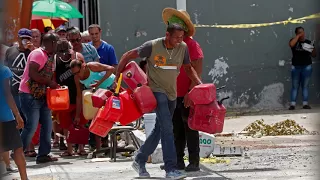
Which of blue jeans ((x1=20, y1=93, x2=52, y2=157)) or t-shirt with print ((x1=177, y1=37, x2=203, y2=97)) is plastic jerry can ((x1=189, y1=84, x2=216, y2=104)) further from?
blue jeans ((x1=20, y1=93, x2=52, y2=157))

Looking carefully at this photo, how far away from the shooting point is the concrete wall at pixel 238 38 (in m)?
15.8

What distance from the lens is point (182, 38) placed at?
8.37 m

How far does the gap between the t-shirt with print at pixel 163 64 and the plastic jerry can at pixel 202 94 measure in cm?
21

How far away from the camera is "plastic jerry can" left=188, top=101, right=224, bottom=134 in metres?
8.55

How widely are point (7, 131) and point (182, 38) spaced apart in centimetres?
214

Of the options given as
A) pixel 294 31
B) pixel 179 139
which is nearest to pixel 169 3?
pixel 294 31

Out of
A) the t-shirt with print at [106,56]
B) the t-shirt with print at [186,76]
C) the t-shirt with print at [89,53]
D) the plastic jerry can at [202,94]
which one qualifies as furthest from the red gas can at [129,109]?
the t-shirt with print at [106,56]

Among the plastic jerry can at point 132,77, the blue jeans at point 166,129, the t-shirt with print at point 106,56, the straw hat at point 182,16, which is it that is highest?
the straw hat at point 182,16

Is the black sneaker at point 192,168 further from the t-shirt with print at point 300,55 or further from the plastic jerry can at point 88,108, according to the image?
the t-shirt with print at point 300,55

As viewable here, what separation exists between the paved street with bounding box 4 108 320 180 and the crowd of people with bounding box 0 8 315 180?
310mm

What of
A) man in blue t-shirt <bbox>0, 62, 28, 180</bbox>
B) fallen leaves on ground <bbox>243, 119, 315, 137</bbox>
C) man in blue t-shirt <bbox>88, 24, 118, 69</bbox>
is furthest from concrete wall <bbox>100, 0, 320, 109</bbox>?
man in blue t-shirt <bbox>0, 62, 28, 180</bbox>

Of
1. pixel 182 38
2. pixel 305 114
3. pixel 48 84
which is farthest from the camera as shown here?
pixel 305 114

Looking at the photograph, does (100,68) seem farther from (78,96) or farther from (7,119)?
(7,119)

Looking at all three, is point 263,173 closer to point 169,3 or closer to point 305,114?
point 305,114
